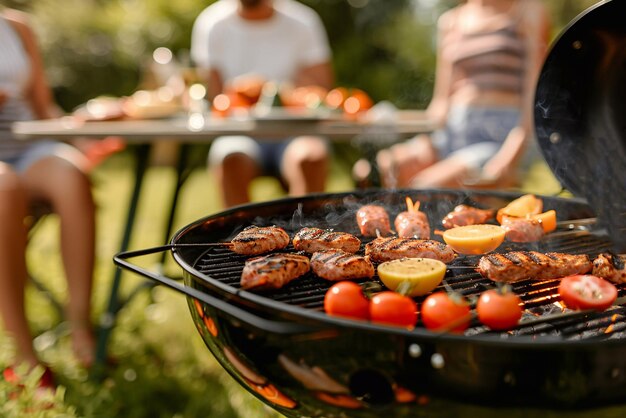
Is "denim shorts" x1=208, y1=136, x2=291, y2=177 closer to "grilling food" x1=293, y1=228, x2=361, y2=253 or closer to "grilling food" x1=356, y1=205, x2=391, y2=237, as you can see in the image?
"grilling food" x1=356, y1=205, x2=391, y2=237

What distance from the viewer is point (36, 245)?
530cm

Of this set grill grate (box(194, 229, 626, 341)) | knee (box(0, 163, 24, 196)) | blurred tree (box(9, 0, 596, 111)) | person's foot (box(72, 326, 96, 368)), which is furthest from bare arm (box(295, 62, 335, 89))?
blurred tree (box(9, 0, 596, 111))

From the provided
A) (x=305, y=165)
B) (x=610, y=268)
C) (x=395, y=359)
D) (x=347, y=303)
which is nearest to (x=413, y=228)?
(x=610, y=268)

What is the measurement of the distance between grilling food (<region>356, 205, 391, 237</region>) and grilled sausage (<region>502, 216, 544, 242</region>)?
0.40 metres

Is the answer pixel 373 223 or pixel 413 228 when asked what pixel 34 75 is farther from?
pixel 413 228

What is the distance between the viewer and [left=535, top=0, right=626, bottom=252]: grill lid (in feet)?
6.29

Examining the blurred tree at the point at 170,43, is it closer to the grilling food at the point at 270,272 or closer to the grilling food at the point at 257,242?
the grilling food at the point at 257,242

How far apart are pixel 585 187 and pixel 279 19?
9.48ft

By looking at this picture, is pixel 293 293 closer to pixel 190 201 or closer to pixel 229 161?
pixel 229 161

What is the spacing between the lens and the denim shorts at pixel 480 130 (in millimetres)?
3660

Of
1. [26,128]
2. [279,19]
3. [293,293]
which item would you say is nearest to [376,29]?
[279,19]

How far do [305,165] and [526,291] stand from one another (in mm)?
2169

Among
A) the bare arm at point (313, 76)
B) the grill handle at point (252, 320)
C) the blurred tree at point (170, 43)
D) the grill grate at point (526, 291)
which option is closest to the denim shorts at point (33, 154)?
the grill grate at point (526, 291)

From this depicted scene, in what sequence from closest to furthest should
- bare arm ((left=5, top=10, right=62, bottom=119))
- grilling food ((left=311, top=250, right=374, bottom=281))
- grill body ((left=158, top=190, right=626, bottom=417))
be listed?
grill body ((left=158, top=190, right=626, bottom=417)) → grilling food ((left=311, top=250, right=374, bottom=281)) → bare arm ((left=5, top=10, right=62, bottom=119))
